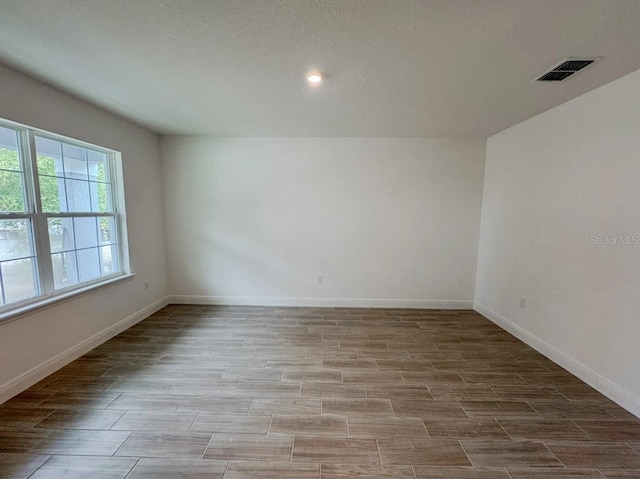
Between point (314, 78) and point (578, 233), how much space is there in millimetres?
2772

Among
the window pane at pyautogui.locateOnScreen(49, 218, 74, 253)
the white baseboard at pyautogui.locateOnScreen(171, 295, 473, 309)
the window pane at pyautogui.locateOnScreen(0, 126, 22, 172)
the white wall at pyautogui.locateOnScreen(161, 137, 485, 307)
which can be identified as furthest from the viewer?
the white baseboard at pyautogui.locateOnScreen(171, 295, 473, 309)

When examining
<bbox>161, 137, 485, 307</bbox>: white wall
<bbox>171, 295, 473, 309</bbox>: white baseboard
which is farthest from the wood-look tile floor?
<bbox>161, 137, 485, 307</bbox>: white wall

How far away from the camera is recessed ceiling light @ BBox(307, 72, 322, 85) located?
6.89 feet

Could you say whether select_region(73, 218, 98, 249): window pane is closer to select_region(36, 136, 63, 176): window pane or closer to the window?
the window

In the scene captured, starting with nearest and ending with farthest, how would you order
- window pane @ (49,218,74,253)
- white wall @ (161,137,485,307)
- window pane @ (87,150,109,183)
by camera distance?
window pane @ (49,218,74,253) → window pane @ (87,150,109,183) → white wall @ (161,137,485,307)

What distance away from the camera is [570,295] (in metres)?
2.56

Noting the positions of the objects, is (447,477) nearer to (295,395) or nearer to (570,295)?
(295,395)

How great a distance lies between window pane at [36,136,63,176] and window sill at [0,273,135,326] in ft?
A: 3.74

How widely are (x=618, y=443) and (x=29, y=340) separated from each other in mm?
4410

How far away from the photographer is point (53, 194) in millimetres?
2537

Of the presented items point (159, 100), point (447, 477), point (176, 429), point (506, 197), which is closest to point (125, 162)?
point (159, 100)

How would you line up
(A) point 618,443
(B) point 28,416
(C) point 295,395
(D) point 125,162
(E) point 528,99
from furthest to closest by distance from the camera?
(D) point 125,162 → (E) point 528,99 → (C) point 295,395 → (B) point 28,416 → (A) point 618,443

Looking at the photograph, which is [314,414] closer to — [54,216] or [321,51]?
[321,51]

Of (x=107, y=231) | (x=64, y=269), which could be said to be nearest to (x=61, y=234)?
(x=64, y=269)
